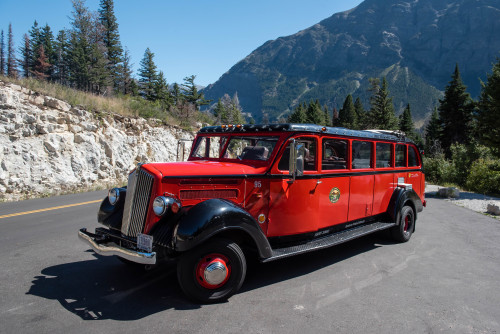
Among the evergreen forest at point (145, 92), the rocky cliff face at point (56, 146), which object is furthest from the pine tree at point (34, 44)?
the rocky cliff face at point (56, 146)

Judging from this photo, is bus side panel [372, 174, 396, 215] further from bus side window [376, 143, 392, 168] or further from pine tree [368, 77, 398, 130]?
pine tree [368, 77, 398, 130]

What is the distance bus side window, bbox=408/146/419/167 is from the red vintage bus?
43.4 inches

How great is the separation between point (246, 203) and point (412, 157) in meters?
5.16

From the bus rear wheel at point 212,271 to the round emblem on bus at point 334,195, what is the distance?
7.06 feet

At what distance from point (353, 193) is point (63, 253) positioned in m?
5.20

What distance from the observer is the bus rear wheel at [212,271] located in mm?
3883

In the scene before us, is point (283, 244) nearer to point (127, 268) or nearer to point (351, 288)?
point (351, 288)

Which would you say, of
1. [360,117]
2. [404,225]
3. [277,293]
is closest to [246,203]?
[277,293]

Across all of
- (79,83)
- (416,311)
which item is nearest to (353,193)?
(416,311)

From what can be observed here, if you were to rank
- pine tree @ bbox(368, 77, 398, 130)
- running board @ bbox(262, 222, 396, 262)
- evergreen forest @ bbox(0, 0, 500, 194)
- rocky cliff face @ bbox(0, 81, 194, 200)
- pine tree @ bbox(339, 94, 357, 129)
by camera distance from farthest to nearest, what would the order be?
pine tree @ bbox(339, 94, 357, 129) → pine tree @ bbox(368, 77, 398, 130) → evergreen forest @ bbox(0, 0, 500, 194) → rocky cliff face @ bbox(0, 81, 194, 200) → running board @ bbox(262, 222, 396, 262)

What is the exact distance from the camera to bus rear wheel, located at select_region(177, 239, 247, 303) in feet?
12.7

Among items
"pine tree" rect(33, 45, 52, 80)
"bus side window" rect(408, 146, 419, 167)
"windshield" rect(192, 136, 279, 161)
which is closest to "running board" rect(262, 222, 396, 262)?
"windshield" rect(192, 136, 279, 161)

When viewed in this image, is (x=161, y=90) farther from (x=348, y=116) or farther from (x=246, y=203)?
(x=348, y=116)

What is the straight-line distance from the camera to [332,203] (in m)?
5.59
